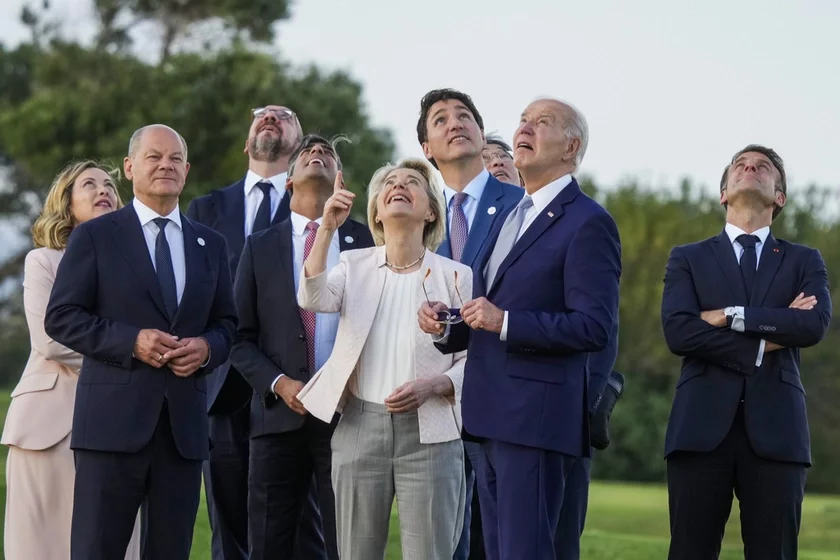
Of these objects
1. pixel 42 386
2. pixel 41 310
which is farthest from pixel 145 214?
pixel 42 386

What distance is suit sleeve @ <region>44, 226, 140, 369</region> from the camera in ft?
18.4

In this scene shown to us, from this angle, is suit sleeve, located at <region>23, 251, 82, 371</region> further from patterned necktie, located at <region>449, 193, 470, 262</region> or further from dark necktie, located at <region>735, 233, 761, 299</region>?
dark necktie, located at <region>735, 233, 761, 299</region>

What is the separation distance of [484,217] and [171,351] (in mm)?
2002

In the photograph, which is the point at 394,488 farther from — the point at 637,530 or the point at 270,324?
the point at 637,530

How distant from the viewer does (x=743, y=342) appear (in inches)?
245

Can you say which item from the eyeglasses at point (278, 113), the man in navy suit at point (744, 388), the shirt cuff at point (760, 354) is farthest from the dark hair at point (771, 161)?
the eyeglasses at point (278, 113)

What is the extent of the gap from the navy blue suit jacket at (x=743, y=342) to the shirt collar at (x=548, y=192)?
52.8 inches

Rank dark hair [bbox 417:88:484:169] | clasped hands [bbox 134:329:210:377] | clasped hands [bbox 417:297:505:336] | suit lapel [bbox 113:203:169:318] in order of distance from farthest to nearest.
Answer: dark hair [bbox 417:88:484:169]
suit lapel [bbox 113:203:169:318]
clasped hands [bbox 134:329:210:377]
clasped hands [bbox 417:297:505:336]

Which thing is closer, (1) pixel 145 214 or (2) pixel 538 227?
(2) pixel 538 227

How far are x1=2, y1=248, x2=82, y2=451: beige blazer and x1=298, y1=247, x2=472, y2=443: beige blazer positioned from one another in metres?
1.44

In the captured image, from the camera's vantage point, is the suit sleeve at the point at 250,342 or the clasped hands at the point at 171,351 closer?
the clasped hands at the point at 171,351

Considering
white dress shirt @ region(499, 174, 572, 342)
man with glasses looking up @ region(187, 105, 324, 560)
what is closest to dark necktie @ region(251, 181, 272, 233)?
man with glasses looking up @ region(187, 105, 324, 560)

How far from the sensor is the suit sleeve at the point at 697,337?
6215 millimetres

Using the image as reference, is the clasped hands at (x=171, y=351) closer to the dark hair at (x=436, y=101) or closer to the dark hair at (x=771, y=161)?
the dark hair at (x=436, y=101)
